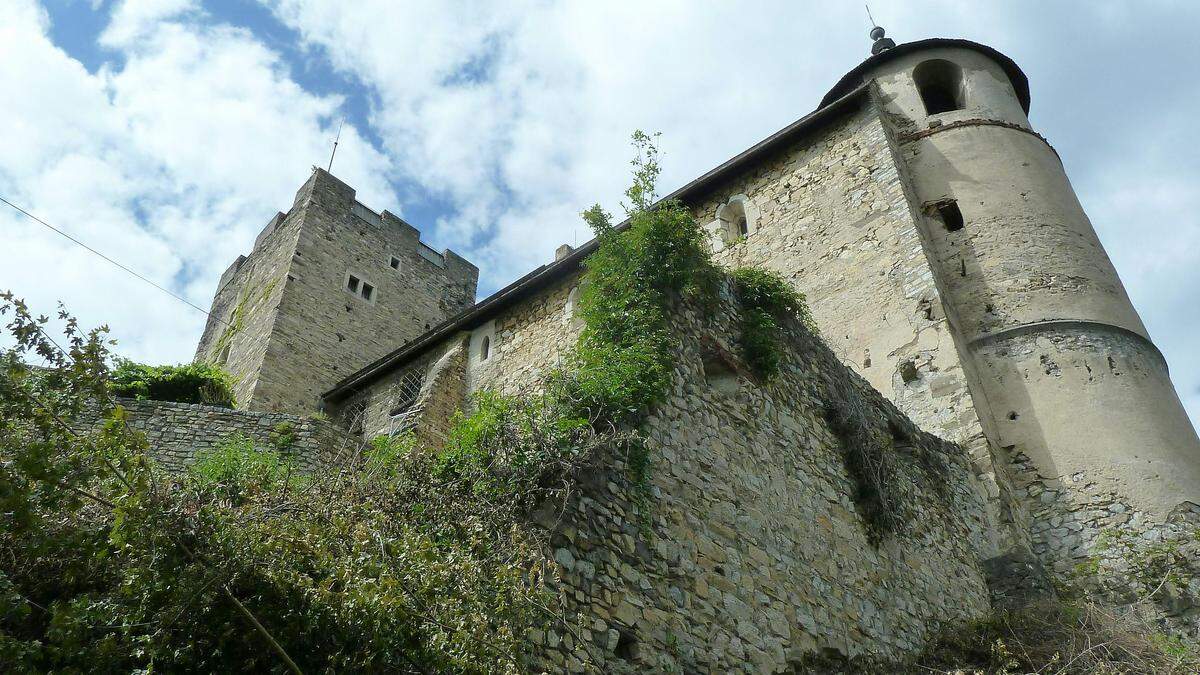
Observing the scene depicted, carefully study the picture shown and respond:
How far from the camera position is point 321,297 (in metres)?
17.8

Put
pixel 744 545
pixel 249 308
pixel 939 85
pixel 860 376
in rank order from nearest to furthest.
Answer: pixel 744 545, pixel 860 376, pixel 939 85, pixel 249 308

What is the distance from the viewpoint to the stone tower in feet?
53.6

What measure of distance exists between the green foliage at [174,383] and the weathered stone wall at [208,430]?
128 centimetres

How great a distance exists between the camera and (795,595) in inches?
234

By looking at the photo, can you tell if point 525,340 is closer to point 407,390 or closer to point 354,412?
point 407,390

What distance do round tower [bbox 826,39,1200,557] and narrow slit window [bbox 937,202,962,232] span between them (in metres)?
0.02

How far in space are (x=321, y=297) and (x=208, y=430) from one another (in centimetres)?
884

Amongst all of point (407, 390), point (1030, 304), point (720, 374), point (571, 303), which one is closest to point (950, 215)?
point (1030, 304)

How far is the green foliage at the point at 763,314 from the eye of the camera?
706cm

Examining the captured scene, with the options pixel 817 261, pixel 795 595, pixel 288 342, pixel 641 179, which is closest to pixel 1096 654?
pixel 795 595

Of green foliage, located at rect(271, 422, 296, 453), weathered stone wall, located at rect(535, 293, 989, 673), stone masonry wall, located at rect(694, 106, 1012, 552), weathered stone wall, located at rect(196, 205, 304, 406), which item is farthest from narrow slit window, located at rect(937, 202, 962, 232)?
weathered stone wall, located at rect(196, 205, 304, 406)

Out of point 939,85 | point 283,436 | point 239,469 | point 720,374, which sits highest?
point 939,85

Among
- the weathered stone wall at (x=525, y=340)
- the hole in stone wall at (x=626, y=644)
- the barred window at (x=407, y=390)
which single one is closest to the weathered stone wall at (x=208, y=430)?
the weathered stone wall at (x=525, y=340)

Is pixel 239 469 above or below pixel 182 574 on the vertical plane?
above
